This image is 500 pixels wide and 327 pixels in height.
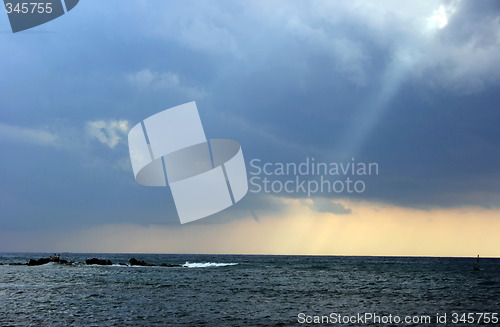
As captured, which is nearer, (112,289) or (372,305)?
(372,305)

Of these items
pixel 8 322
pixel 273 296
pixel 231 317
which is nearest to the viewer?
pixel 8 322

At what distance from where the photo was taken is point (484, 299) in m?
44.8

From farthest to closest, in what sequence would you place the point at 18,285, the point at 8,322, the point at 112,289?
the point at 18,285
the point at 112,289
the point at 8,322

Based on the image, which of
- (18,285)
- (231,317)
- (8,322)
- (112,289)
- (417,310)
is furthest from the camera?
(18,285)

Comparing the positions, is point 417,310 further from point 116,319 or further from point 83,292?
point 83,292

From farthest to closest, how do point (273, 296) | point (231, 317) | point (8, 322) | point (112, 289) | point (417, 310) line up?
point (112, 289) < point (273, 296) < point (417, 310) < point (231, 317) < point (8, 322)

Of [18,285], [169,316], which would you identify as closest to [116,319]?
[169,316]

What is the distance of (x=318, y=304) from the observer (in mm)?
38062

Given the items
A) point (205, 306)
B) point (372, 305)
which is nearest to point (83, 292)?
point (205, 306)

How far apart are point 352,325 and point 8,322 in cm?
2083

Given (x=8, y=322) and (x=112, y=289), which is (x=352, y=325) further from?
(x=112, y=289)

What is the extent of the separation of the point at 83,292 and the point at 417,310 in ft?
98.8

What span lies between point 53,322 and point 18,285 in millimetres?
26790

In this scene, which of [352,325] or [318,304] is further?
[318,304]
